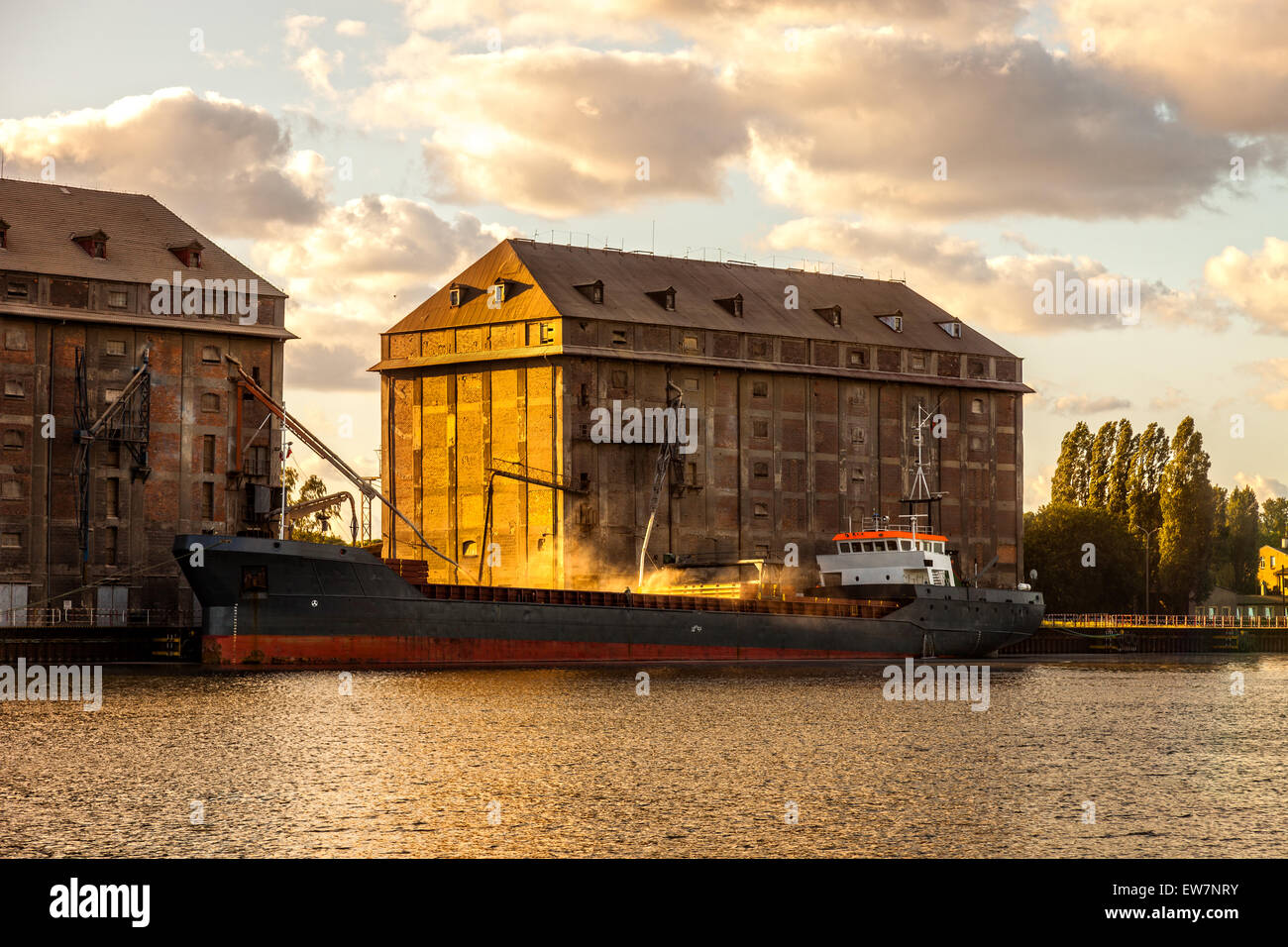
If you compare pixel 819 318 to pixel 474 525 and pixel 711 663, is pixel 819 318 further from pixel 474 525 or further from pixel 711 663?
pixel 711 663

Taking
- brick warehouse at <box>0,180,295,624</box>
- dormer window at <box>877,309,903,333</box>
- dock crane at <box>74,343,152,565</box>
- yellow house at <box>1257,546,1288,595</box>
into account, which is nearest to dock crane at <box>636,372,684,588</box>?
dormer window at <box>877,309,903,333</box>

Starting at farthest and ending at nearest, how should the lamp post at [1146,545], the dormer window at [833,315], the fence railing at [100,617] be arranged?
1. the lamp post at [1146,545]
2. the dormer window at [833,315]
3. the fence railing at [100,617]

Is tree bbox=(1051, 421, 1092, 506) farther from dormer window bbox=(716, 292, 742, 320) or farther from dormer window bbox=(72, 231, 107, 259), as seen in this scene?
dormer window bbox=(72, 231, 107, 259)

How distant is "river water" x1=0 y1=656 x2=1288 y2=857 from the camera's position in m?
20.1

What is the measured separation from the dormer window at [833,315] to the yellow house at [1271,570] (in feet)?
265

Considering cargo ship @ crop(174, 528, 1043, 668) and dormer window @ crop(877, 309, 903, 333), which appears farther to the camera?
dormer window @ crop(877, 309, 903, 333)

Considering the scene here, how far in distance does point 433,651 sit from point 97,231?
29.4m

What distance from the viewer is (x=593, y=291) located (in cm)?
9394

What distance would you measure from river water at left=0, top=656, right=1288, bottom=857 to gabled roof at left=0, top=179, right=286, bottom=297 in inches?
1337

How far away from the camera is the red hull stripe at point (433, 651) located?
5900 centimetres

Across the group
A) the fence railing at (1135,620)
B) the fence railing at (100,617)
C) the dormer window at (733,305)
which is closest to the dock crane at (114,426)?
the fence railing at (100,617)

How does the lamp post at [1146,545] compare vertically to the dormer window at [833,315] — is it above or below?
below

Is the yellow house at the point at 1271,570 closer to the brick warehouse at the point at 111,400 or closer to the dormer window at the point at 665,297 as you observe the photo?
the dormer window at the point at 665,297
